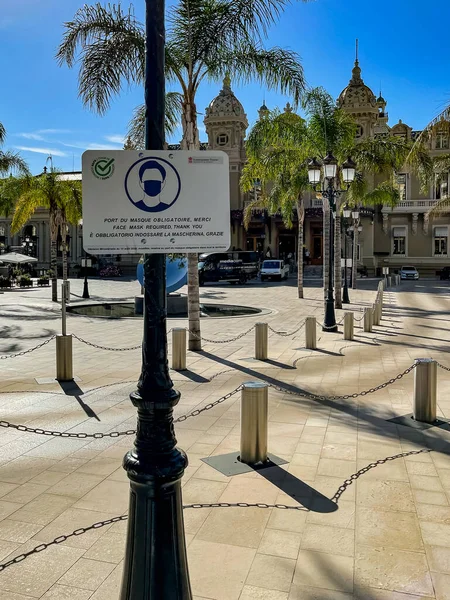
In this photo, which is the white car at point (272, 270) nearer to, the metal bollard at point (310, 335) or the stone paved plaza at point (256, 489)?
the metal bollard at point (310, 335)

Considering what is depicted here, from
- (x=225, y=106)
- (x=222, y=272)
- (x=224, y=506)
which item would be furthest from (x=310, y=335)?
(x=225, y=106)

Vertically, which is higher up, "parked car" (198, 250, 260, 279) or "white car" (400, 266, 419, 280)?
"parked car" (198, 250, 260, 279)

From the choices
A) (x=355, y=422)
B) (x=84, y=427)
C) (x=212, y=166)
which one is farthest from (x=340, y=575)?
(x=84, y=427)

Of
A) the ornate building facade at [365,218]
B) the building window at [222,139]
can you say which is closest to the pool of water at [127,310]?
the ornate building facade at [365,218]

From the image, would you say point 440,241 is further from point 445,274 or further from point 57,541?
point 57,541

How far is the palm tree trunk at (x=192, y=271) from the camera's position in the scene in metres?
12.6

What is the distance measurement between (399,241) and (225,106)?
2138 cm

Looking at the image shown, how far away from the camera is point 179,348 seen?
10.5 meters

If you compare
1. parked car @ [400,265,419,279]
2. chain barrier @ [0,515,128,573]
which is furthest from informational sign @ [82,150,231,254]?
parked car @ [400,265,419,279]

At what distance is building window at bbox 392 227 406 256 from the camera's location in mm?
51406

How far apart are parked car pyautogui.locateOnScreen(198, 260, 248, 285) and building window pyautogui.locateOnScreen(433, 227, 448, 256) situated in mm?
20057

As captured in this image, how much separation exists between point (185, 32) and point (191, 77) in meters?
0.96

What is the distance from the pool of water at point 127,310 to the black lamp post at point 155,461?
1709 centimetres

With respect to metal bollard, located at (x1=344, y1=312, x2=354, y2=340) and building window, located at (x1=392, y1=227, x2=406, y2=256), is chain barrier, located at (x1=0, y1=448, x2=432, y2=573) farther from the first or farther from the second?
building window, located at (x1=392, y1=227, x2=406, y2=256)
